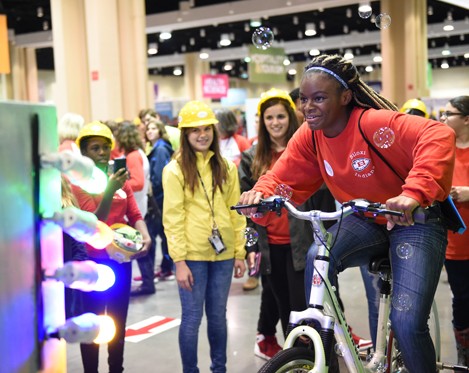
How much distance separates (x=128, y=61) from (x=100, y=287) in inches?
339

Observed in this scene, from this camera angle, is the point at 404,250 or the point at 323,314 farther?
the point at 404,250

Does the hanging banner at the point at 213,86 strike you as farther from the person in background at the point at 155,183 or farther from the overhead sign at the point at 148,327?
the overhead sign at the point at 148,327

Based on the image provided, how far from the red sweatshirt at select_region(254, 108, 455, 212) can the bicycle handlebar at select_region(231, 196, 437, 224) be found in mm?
77

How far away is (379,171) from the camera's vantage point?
7.69ft

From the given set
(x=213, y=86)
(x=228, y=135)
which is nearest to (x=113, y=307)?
(x=228, y=135)

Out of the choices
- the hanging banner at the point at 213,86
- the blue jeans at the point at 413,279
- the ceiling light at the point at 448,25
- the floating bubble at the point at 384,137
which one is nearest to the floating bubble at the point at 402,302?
the blue jeans at the point at 413,279

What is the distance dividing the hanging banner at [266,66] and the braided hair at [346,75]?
1415 centimetres

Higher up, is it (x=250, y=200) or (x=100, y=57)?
(x=100, y=57)

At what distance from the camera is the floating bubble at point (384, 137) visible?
2.26 m

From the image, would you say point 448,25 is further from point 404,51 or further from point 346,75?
point 346,75

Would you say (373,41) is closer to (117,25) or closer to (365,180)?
(117,25)

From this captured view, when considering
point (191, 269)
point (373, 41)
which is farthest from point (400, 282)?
point (373, 41)

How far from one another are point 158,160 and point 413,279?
4211 millimetres

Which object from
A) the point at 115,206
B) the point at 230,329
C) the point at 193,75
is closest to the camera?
the point at 115,206
